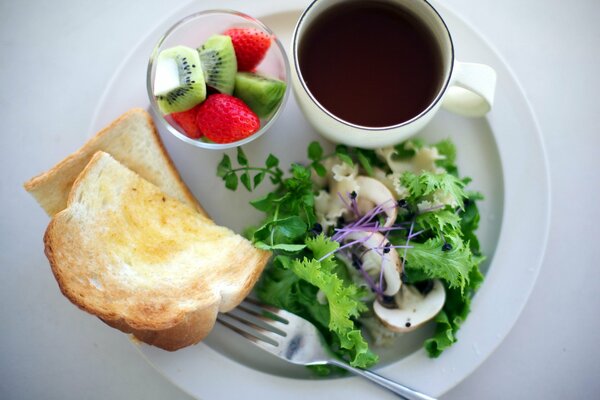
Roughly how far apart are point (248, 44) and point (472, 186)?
82cm

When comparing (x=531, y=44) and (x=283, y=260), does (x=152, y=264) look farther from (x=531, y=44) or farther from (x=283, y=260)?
(x=531, y=44)

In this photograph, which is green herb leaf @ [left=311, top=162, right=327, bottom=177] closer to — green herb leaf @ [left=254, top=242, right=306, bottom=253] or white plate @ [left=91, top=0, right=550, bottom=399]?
white plate @ [left=91, top=0, right=550, bottom=399]

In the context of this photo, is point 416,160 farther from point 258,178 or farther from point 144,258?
point 144,258

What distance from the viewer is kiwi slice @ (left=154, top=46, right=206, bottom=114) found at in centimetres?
135

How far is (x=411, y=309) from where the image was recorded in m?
1.47

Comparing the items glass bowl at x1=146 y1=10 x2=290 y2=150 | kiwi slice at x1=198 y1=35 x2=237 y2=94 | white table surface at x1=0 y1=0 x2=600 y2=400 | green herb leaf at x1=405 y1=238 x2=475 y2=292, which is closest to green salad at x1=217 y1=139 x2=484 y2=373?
green herb leaf at x1=405 y1=238 x2=475 y2=292

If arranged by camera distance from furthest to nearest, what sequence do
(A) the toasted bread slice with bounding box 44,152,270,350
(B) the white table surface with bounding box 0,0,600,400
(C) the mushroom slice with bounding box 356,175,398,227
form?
1. (B) the white table surface with bounding box 0,0,600,400
2. (C) the mushroom slice with bounding box 356,175,398,227
3. (A) the toasted bread slice with bounding box 44,152,270,350

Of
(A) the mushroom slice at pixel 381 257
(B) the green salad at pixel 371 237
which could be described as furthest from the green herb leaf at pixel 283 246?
(A) the mushroom slice at pixel 381 257

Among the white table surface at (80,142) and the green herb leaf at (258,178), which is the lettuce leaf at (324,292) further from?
the white table surface at (80,142)

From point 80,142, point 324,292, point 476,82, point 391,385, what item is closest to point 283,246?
point 324,292

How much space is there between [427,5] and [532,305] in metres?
1.04

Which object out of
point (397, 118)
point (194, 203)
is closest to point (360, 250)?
point (397, 118)

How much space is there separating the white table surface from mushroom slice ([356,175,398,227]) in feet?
2.05

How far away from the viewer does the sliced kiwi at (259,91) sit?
1418 millimetres
